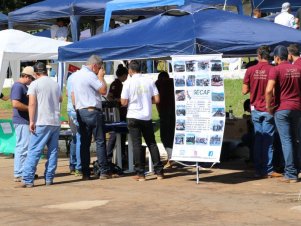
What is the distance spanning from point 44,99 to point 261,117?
333cm

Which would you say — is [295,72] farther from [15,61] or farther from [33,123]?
[15,61]

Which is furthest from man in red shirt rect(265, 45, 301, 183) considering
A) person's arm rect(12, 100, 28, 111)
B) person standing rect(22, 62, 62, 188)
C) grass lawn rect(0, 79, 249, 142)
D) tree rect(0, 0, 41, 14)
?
tree rect(0, 0, 41, 14)

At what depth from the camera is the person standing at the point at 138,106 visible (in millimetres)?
12180

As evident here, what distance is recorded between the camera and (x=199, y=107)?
38.6ft

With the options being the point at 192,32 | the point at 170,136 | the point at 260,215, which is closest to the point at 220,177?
the point at 170,136

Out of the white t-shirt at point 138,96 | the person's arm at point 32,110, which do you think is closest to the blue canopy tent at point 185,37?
the white t-shirt at point 138,96

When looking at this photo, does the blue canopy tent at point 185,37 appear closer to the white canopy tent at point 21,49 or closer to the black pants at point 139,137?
the black pants at point 139,137

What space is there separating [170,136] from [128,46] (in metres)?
1.88

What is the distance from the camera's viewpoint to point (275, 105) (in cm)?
1165

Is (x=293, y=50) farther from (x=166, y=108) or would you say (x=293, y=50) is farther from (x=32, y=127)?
(x=32, y=127)

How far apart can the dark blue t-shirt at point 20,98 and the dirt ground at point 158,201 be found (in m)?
1.01

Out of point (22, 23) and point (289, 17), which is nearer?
point (289, 17)

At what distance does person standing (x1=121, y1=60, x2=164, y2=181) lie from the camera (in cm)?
1218

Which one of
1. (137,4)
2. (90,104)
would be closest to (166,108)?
(90,104)
